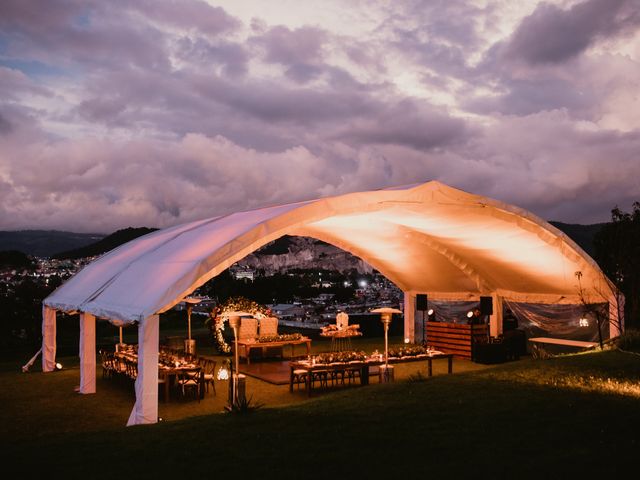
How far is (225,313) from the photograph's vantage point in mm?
17031

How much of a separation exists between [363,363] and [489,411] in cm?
447

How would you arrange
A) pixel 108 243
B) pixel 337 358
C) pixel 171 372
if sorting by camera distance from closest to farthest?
pixel 171 372, pixel 337 358, pixel 108 243

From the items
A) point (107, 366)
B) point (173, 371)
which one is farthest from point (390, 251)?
point (173, 371)

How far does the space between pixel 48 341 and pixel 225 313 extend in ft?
15.6

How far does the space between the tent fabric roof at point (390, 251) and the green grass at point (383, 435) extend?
2.02 m

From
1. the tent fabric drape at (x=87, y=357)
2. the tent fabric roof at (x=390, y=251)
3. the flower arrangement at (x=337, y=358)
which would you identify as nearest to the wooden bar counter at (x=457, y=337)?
the tent fabric roof at (x=390, y=251)

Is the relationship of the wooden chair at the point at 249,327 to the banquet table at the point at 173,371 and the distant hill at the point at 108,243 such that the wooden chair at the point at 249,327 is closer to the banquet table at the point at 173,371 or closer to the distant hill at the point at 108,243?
the banquet table at the point at 173,371

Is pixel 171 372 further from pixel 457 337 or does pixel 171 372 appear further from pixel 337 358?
pixel 457 337

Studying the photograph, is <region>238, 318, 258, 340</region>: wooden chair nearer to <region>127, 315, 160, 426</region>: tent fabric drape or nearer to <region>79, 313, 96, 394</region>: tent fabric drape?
<region>79, 313, 96, 394</region>: tent fabric drape

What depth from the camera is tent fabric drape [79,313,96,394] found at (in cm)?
1112

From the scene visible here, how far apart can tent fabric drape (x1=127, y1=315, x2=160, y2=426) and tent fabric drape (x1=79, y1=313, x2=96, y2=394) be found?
322 centimetres

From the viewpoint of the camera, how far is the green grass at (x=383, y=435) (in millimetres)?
5078

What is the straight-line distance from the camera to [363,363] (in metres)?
11.4

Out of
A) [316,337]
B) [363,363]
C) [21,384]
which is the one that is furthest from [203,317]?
[363,363]
